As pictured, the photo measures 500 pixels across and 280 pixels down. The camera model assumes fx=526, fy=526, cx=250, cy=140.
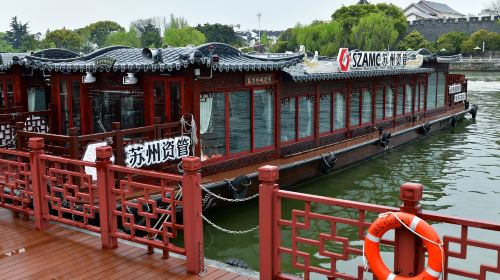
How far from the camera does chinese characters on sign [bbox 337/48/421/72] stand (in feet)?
43.4

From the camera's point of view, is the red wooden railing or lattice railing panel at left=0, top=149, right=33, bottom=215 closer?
the red wooden railing

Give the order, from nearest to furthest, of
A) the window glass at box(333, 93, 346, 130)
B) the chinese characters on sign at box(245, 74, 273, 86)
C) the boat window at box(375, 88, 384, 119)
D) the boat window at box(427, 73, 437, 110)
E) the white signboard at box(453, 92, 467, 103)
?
the chinese characters on sign at box(245, 74, 273, 86)
the window glass at box(333, 93, 346, 130)
the boat window at box(375, 88, 384, 119)
the boat window at box(427, 73, 437, 110)
the white signboard at box(453, 92, 467, 103)

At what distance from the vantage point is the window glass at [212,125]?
961cm

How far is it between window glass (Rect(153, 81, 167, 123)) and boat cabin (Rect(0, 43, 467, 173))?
0.02 m

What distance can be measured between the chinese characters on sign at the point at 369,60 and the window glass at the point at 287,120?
2.03 metres

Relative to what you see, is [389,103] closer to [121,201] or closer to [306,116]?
[306,116]

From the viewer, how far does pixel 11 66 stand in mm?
11586

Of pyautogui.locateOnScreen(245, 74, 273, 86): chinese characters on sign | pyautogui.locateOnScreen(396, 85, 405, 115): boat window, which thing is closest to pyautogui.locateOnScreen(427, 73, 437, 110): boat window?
pyautogui.locateOnScreen(396, 85, 405, 115): boat window

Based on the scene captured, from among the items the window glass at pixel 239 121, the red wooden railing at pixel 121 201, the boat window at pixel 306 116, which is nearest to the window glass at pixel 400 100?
the boat window at pixel 306 116

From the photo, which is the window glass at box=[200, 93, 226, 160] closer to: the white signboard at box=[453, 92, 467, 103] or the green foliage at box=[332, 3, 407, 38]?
the white signboard at box=[453, 92, 467, 103]

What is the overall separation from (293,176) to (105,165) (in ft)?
20.6

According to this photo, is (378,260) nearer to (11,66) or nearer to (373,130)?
(11,66)

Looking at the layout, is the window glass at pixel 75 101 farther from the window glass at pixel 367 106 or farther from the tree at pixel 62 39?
the tree at pixel 62 39

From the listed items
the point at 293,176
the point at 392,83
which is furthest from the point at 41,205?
the point at 392,83
